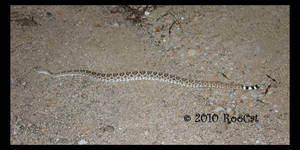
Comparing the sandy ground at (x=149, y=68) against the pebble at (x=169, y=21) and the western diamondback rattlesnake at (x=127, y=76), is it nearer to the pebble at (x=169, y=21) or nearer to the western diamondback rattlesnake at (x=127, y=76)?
the pebble at (x=169, y=21)

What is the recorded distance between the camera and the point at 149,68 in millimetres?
7270

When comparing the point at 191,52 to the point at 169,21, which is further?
the point at 169,21

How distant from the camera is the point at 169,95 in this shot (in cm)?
643

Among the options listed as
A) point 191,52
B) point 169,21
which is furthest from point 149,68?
point 169,21

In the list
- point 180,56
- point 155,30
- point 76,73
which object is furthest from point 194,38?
point 76,73

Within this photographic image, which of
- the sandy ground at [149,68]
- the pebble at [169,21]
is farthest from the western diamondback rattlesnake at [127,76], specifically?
the pebble at [169,21]

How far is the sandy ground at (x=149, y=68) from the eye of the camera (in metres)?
5.42

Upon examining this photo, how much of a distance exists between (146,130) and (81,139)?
139cm

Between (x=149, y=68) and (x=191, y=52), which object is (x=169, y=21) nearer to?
(x=191, y=52)

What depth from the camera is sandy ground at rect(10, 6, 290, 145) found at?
542 centimetres

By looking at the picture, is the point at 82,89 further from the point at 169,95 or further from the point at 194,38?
the point at 194,38

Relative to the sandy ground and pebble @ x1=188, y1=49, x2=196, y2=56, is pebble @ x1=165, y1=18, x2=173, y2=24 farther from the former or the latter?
pebble @ x1=188, y1=49, x2=196, y2=56

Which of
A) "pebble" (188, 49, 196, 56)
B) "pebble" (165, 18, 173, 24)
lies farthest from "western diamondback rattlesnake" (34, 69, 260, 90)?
"pebble" (165, 18, 173, 24)

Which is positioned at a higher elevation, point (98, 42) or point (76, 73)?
point (98, 42)
